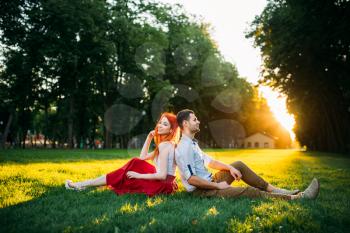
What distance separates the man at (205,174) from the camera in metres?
6.61

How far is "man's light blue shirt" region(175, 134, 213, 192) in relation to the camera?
6598 mm

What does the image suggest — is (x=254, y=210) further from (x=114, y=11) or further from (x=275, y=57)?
(x=114, y=11)

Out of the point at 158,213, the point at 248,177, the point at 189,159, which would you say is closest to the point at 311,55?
the point at 248,177

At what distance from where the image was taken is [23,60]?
30531 mm

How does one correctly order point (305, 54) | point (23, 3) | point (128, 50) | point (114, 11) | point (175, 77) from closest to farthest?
point (23, 3) < point (305, 54) < point (114, 11) < point (128, 50) < point (175, 77)

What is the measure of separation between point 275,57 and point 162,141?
24935mm

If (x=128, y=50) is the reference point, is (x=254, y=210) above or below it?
below

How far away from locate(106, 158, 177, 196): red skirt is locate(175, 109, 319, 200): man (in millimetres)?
484

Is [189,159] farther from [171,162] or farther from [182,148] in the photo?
[171,162]

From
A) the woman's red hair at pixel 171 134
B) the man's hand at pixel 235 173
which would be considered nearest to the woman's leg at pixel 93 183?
the woman's red hair at pixel 171 134

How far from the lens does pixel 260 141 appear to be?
12369 cm

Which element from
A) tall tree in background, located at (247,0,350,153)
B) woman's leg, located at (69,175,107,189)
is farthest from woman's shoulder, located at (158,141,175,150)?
tall tree in background, located at (247,0,350,153)

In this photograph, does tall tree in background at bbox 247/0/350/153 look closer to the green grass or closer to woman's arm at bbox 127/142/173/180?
woman's arm at bbox 127/142/173/180

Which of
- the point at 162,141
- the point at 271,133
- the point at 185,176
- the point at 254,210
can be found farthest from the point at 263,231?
the point at 271,133
